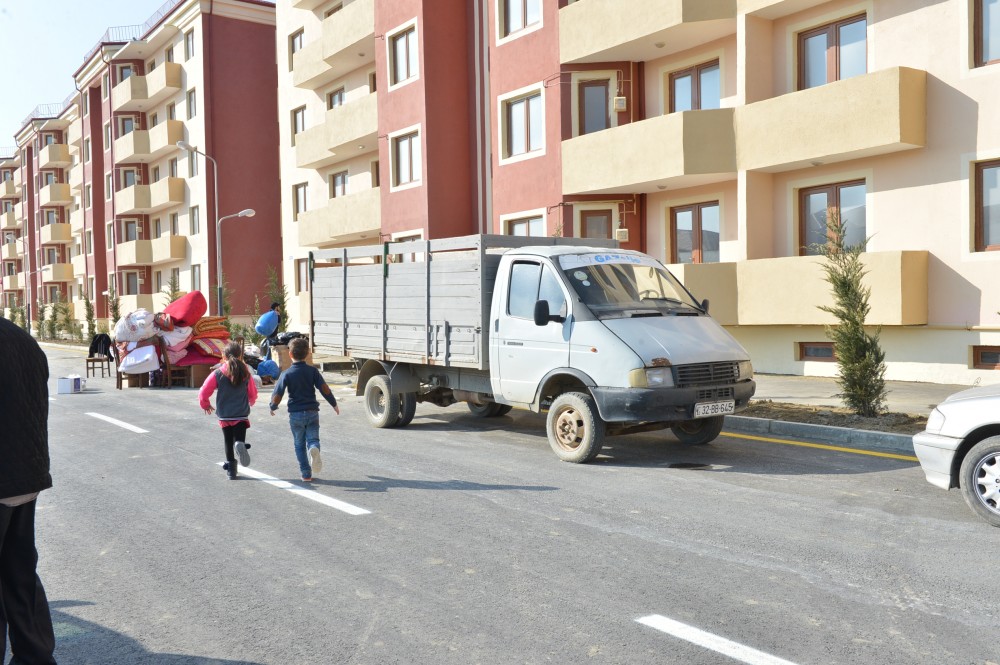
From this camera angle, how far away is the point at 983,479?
6457mm

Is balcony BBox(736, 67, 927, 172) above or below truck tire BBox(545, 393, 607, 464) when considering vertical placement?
above

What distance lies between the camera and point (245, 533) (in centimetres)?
668

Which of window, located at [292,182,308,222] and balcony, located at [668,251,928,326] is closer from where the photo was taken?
balcony, located at [668,251,928,326]

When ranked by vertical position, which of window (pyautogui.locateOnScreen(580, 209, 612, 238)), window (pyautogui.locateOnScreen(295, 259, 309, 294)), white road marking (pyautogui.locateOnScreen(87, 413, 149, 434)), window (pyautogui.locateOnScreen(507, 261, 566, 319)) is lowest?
white road marking (pyautogui.locateOnScreen(87, 413, 149, 434))

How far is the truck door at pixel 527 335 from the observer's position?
971 centimetres

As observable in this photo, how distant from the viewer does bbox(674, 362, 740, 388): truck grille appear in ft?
29.5

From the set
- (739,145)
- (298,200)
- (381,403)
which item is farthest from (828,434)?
(298,200)

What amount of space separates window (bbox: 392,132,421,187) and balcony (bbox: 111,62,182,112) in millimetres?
24740

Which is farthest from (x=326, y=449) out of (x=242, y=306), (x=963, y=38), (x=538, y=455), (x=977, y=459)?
(x=242, y=306)

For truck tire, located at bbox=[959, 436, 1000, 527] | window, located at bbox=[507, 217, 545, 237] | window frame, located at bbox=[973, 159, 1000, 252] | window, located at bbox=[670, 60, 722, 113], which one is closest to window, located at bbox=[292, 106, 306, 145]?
window, located at bbox=[507, 217, 545, 237]

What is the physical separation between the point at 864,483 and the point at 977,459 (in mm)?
1582

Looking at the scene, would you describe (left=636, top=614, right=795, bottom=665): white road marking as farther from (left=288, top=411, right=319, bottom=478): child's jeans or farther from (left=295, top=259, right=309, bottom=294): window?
(left=295, top=259, right=309, bottom=294): window

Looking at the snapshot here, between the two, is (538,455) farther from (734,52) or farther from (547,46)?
(547,46)

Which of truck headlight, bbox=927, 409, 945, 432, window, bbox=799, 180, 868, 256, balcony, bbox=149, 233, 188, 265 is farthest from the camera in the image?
balcony, bbox=149, 233, 188, 265
